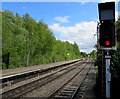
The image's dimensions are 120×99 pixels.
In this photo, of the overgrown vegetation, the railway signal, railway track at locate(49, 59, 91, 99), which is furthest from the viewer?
the overgrown vegetation

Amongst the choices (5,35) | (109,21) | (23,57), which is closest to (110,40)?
(109,21)

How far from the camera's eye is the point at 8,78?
14.2m

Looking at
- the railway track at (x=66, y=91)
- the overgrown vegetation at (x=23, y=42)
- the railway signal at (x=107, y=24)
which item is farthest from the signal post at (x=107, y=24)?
the overgrown vegetation at (x=23, y=42)

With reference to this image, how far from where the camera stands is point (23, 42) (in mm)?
32281

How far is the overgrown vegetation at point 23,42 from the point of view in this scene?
1105 inches

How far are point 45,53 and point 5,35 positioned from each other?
21.1 meters

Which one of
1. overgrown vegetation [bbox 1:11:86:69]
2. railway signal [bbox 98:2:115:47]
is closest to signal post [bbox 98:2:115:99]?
railway signal [bbox 98:2:115:47]

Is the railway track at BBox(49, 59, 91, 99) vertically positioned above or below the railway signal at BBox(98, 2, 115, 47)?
below

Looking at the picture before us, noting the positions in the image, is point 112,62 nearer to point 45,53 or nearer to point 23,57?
point 23,57

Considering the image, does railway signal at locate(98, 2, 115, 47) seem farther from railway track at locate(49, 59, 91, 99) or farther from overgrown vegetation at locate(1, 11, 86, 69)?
overgrown vegetation at locate(1, 11, 86, 69)

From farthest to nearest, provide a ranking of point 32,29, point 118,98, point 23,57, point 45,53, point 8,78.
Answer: point 45,53
point 32,29
point 23,57
point 8,78
point 118,98

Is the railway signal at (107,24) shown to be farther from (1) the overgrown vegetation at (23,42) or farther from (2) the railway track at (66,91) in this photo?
(1) the overgrown vegetation at (23,42)

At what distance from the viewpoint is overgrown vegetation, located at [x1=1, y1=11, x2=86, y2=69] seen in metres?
28.1

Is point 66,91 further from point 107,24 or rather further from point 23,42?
point 23,42
